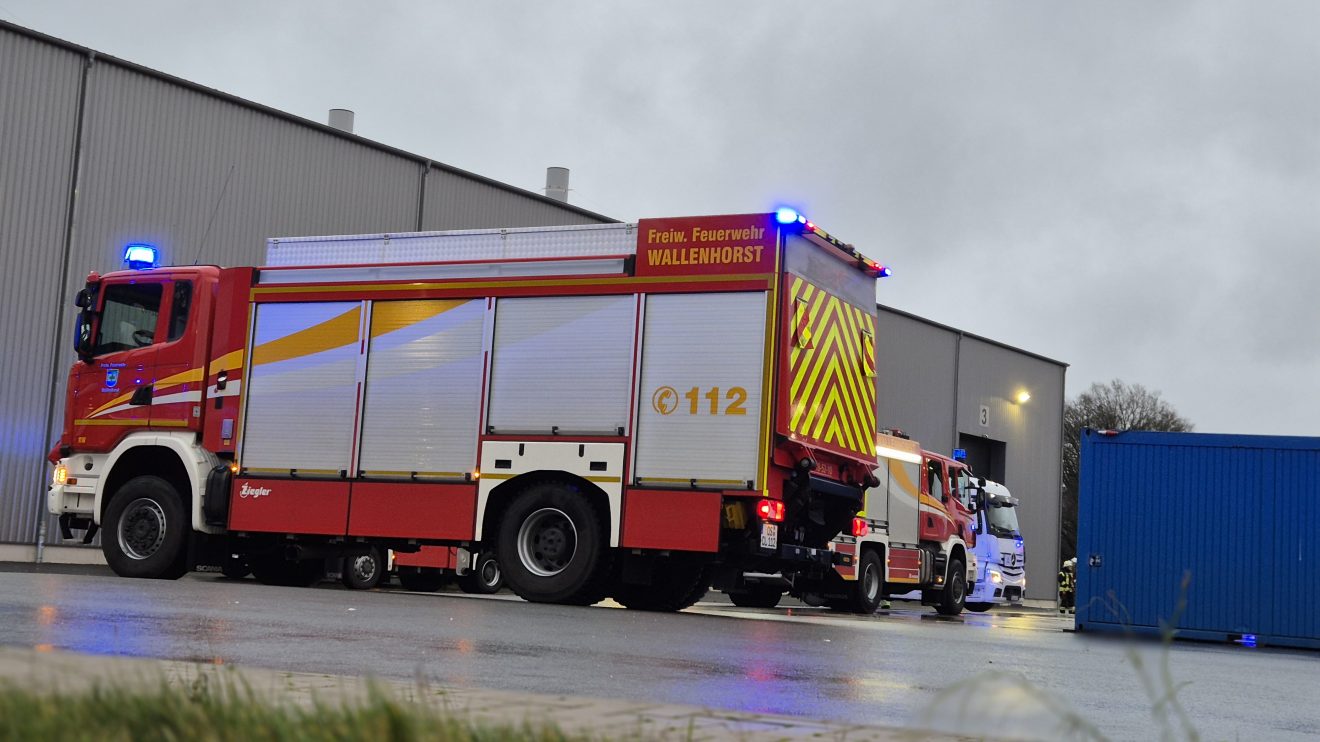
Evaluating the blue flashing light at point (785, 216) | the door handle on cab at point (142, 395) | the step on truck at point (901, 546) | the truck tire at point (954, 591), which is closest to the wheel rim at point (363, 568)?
the door handle on cab at point (142, 395)

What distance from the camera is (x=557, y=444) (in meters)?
14.0

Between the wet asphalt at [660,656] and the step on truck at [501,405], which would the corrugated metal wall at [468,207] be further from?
the wet asphalt at [660,656]

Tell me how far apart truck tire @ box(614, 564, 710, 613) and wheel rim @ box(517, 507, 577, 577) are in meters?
1.41

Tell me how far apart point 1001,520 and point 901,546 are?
772 centimetres

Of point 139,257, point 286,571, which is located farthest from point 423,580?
point 139,257

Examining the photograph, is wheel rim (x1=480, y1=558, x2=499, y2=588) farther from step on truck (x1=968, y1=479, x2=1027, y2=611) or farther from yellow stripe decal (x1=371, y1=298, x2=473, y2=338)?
step on truck (x1=968, y1=479, x2=1027, y2=611)

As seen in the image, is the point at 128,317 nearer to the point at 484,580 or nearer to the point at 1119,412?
the point at 484,580

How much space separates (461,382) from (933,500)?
38.5 feet

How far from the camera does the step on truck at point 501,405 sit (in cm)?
1354

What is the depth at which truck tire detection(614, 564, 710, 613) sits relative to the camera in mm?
15164

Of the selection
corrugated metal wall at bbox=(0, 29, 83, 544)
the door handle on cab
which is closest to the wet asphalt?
the door handle on cab

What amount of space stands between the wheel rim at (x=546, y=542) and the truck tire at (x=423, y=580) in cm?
488

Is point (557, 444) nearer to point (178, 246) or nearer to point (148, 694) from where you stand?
point (148, 694)

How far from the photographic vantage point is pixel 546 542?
1393 cm
